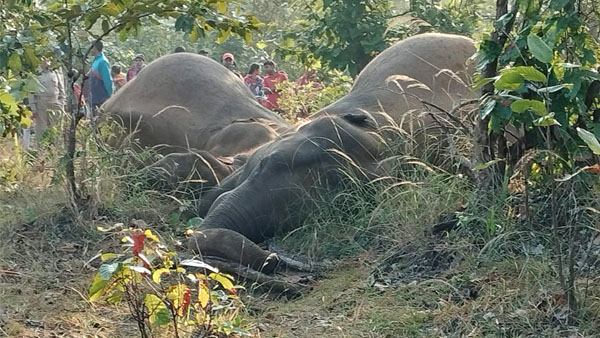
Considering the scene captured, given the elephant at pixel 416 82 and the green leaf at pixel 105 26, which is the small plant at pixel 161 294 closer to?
the green leaf at pixel 105 26

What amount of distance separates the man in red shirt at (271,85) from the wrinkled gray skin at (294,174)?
17.2 ft

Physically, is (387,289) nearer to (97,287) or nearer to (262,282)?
(262,282)

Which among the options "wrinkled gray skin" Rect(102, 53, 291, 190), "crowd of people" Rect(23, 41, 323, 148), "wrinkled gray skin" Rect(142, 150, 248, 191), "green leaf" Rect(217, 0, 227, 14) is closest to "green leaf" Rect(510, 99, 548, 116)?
"green leaf" Rect(217, 0, 227, 14)

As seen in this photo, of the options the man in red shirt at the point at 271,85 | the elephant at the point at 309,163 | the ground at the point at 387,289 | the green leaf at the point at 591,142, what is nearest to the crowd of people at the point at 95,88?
the man in red shirt at the point at 271,85

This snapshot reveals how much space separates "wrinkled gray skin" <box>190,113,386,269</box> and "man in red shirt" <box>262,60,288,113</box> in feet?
17.2

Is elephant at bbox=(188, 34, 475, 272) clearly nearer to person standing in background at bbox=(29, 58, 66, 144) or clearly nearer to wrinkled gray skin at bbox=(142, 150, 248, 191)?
wrinkled gray skin at bbox=(142, 150, 248, 191)

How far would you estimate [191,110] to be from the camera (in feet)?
32.3

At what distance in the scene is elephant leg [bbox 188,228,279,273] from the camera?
19.7ft

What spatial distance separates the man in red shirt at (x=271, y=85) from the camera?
13530mm

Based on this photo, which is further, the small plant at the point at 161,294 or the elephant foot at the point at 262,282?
the elephant foot at the point at 262,282

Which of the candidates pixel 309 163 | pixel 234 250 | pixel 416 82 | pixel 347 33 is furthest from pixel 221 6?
pixel 347 33

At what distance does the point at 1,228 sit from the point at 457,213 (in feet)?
10.2

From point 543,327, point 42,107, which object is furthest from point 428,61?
point 42,107

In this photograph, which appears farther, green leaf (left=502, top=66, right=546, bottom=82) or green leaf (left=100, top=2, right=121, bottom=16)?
green leaf (left=100, top=2, right=121, bottom=16)
